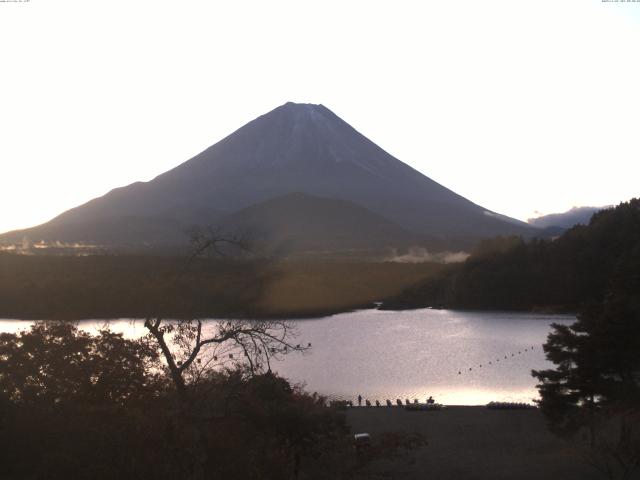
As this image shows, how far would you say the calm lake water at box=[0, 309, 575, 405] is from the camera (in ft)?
63.4

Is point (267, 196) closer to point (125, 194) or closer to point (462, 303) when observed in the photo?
A: point (125, 194)

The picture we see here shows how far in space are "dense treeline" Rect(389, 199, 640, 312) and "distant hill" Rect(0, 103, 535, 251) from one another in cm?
2419

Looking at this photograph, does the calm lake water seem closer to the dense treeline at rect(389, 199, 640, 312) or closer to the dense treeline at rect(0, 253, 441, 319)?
the dense treeline at rect(0, 253, 441, 319)

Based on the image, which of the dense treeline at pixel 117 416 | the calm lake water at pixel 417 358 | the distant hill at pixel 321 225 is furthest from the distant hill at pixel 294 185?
the dense treeline at pixel 117 416

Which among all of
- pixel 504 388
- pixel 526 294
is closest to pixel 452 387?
pixel 504 388

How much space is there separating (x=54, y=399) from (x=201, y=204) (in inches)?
3208

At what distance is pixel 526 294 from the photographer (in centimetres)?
5119

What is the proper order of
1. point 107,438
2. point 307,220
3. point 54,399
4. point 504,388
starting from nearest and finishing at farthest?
point 107,438
point 54,399
point 504,388
point 307,220

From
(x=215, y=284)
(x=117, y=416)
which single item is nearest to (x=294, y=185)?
(x=215, y=284)

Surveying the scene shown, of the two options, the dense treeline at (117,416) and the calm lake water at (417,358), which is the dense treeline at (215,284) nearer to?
the calm lake water at (417,358)

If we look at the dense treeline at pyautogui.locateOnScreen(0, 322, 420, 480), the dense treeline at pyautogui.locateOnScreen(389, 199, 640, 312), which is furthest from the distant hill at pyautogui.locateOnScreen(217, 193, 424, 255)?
the dense treeline at pyautogui.locateOnScreen(0, 322, 420, 480)

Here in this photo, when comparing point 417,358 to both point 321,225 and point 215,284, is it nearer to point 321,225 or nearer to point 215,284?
point 215,284

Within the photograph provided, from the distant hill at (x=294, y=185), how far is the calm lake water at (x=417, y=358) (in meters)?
42.7

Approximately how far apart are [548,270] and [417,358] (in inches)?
1150
